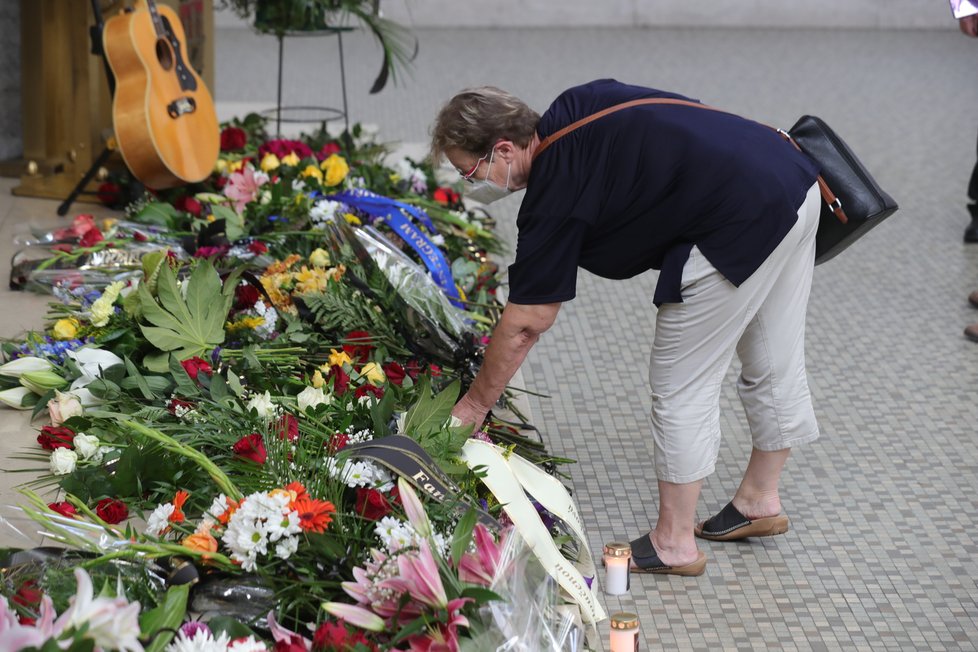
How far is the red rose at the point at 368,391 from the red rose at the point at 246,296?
0.45 meters

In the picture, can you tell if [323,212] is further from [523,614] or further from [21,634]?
[21,634]

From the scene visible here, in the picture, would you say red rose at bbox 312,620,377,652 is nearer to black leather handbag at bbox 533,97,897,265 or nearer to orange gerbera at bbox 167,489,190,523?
orange gerbera at bbox 167,489,190,523

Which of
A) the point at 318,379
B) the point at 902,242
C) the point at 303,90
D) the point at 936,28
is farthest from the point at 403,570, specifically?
the point at 936,28

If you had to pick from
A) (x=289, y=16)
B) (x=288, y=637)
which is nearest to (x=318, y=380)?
(x=288, y=637)

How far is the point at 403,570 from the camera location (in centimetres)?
154

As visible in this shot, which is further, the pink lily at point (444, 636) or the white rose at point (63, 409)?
the white rose at point (63, 409)

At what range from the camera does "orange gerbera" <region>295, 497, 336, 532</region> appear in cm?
168

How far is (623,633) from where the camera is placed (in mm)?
1693

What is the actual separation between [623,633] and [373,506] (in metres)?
0.43

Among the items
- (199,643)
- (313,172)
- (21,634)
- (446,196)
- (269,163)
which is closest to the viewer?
(21,634)

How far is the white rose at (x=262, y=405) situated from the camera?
7.06ft

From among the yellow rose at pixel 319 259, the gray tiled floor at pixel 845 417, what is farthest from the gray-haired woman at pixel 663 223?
the yellow rose at pixel 319 259

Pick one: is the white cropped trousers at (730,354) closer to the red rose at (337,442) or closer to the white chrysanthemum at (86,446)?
the red rose at (337,442)

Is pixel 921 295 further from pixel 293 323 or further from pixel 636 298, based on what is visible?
pixel 293 323
